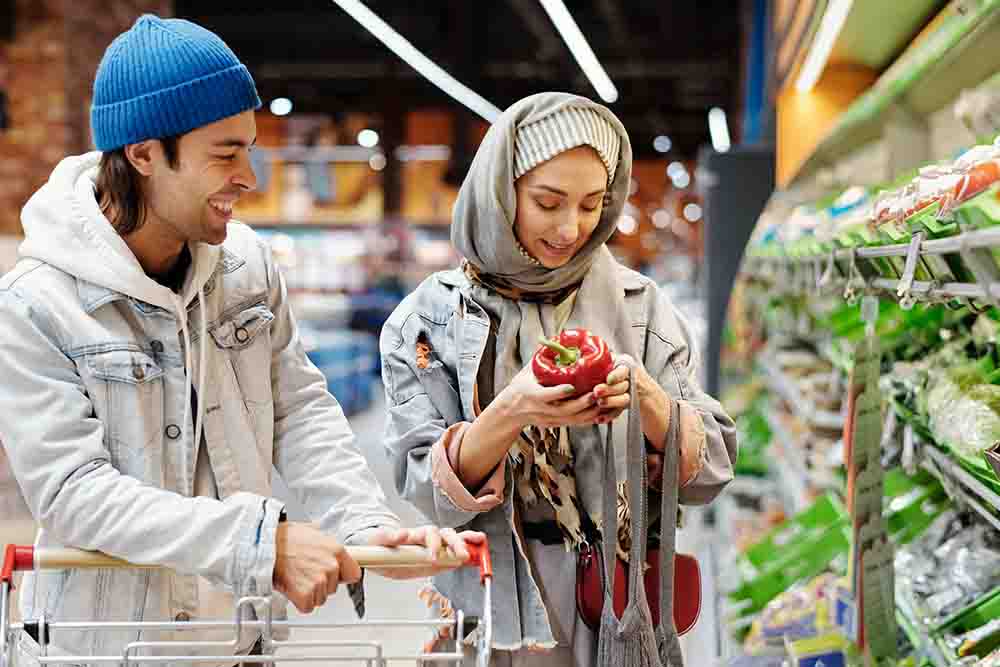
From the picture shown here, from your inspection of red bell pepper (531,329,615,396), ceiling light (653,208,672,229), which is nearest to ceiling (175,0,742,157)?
red bell pepper (531,329,615,396)

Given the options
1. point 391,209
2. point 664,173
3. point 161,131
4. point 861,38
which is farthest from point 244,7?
point 664,173

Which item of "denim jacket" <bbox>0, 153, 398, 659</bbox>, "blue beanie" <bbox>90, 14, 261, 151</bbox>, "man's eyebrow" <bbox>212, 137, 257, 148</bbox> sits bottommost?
"denim jacket" <bbox>0, 153, 398, 659</bbox>

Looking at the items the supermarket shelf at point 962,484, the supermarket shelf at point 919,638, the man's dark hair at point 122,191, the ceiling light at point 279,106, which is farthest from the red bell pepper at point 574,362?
the ceiling light at point 279,106

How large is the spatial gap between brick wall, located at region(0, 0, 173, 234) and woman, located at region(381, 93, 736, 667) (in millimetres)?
6488

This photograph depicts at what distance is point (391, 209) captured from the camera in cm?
1473

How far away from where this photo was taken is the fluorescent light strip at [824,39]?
14.3ft

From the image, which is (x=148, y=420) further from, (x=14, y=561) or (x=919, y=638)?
(x=919, y=638)

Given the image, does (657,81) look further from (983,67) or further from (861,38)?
(983,67)

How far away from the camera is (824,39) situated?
491 cm

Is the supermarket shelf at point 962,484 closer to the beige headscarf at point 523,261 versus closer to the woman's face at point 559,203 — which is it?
the beige headscarf at point 523,261

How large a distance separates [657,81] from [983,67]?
760 inches

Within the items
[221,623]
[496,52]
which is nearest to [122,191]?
[221,623]

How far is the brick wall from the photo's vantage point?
772 cm

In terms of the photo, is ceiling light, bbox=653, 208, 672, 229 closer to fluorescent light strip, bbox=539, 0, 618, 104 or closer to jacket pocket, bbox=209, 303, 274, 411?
fluorescent light strip, bbox=539, 0, 618, 104
